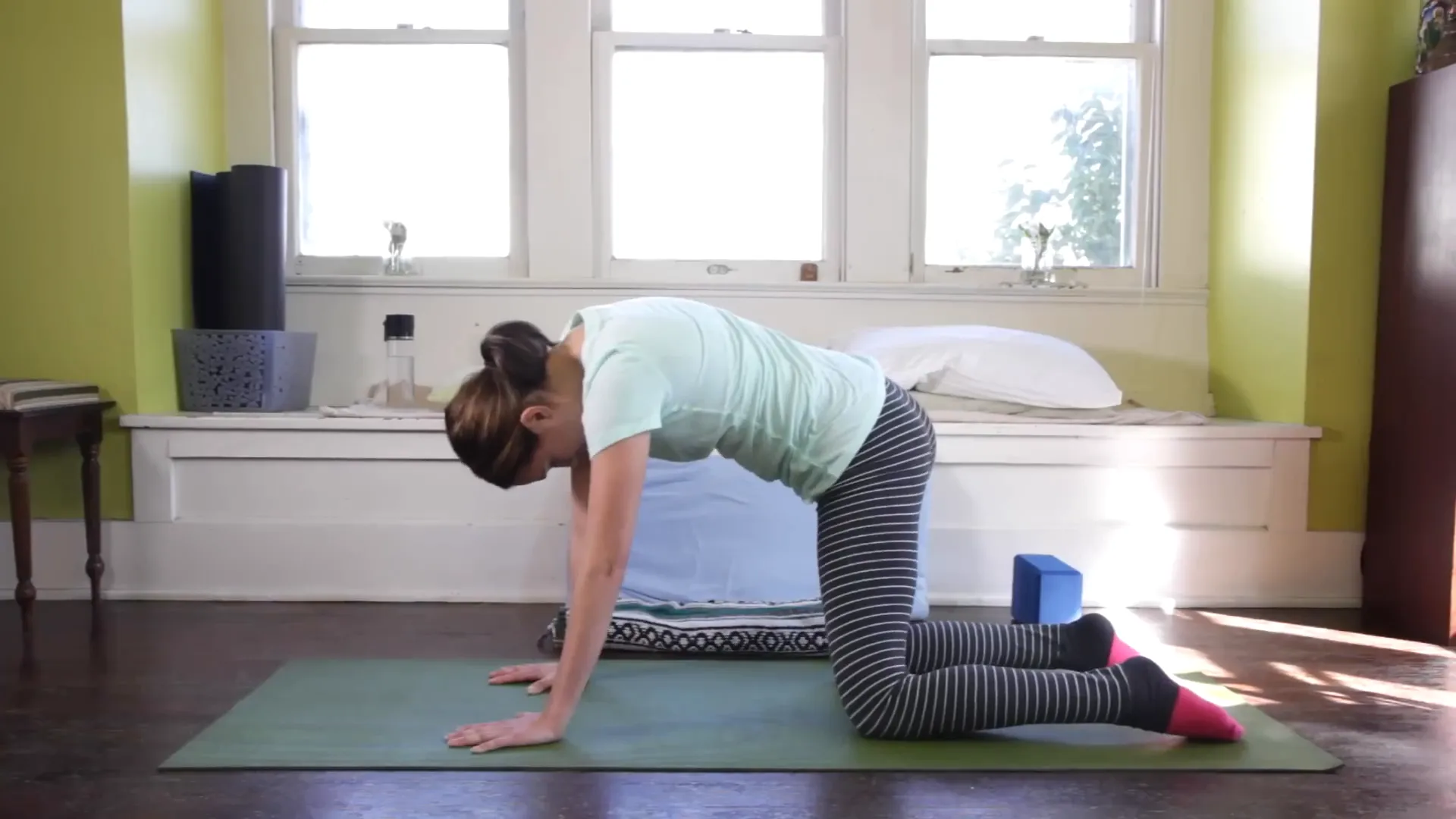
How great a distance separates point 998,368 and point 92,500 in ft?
7.72

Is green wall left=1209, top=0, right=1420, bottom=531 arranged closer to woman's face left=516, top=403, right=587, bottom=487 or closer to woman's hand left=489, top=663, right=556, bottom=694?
woman's hand left=489, top=663, right=556, bottom=694

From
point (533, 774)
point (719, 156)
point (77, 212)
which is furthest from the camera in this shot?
point (719, 156)

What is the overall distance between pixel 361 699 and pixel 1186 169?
2911mm

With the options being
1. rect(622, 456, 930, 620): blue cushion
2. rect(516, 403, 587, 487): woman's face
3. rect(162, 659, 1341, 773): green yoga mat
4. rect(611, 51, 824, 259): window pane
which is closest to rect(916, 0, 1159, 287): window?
rect(611, 51, 824, 259): window pane

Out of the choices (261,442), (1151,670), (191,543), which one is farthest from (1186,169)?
(191,543)

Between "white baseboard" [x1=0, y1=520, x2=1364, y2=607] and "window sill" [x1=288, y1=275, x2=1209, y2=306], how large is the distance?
88cm

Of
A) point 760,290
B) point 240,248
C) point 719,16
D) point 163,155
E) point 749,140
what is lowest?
point 760,290

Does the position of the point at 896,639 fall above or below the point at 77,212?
below

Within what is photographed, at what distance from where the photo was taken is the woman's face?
4.95 feet

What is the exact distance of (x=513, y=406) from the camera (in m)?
1.50

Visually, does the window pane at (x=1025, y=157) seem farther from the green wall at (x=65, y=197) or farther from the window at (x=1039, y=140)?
the green wall at (x=65, y=197)

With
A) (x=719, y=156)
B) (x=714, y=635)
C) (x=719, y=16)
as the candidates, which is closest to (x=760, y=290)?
(x=719, y=156)

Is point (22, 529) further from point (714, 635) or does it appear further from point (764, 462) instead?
point (764, 462)

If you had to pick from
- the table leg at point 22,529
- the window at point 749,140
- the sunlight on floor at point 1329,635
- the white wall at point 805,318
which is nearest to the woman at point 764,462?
the sunlight on floor at point 1329,635
